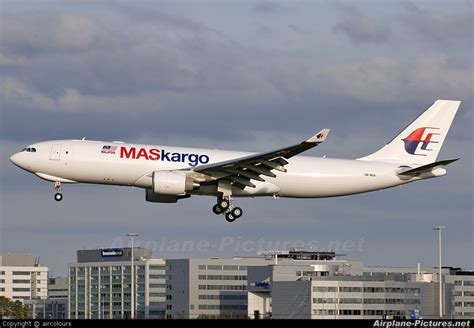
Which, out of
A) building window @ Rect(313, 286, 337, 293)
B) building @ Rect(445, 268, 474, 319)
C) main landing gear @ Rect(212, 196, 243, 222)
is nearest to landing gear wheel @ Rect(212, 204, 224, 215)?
main landing gear @ Rect(212, 196, 243, 222)

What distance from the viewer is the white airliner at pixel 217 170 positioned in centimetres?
7319

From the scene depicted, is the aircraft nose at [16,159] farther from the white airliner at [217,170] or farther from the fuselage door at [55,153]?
the fuselage door at [55,153]

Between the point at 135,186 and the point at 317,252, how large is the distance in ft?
398

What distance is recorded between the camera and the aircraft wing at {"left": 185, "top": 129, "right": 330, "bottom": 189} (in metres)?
73.0

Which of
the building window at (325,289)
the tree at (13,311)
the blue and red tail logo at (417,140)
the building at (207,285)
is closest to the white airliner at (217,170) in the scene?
the blue and red tail logo at (417,140)

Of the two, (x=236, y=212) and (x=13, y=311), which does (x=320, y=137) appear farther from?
(x=13, y=311)

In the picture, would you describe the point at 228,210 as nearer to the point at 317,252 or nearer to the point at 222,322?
the point at 222,322

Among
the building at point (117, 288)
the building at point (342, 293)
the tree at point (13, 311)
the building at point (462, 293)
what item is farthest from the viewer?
the building at point (117, 288)

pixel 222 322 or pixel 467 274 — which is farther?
pixel 467 274

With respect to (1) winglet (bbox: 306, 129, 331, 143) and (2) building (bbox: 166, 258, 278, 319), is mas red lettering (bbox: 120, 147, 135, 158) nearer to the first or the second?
(1) winglet (bbox: 306, 129, 331, 143)

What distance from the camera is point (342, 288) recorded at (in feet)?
488

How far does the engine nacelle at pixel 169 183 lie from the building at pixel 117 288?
102065mm

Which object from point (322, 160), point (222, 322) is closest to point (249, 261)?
point (322, 160)

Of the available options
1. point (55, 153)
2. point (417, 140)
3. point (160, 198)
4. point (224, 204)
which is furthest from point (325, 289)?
point (55, 153)
